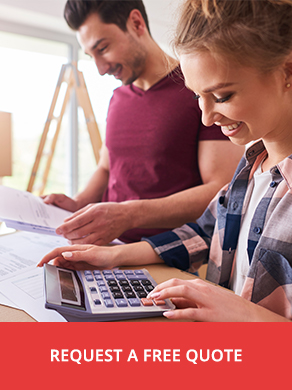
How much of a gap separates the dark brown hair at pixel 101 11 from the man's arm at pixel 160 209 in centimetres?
53

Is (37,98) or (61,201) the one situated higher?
(37,98)

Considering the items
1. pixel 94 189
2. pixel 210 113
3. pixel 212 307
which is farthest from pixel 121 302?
pixel 94 189

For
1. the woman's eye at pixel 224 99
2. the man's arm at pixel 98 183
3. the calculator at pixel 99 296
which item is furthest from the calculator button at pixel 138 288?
the man's arm at pixel 98 183

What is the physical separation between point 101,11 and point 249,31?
2.65ft

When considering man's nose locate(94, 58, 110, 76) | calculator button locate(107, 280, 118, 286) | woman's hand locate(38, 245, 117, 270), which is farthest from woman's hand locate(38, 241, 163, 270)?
man's nose locate(94, 58, 110, 76)

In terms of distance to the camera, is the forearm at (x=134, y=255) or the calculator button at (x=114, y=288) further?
the forearm at (x=134, y=255)

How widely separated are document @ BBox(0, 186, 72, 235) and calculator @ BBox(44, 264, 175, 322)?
0.81 feet

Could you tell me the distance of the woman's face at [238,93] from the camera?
1.77ft

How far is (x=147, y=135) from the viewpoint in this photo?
1.17m

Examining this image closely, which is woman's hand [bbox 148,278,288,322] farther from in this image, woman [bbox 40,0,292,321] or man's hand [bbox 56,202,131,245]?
man's hand [bbox 56,202,131,245]

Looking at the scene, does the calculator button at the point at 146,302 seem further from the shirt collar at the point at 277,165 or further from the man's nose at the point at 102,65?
the man's nose at the point at 102,65
